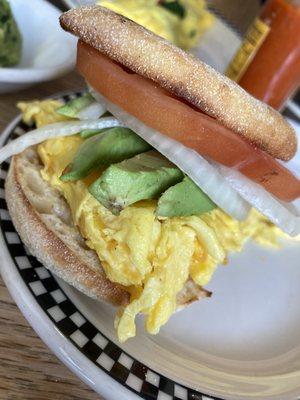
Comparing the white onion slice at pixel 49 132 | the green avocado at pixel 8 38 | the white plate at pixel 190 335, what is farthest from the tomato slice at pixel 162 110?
the green avocado at pixel 8 38

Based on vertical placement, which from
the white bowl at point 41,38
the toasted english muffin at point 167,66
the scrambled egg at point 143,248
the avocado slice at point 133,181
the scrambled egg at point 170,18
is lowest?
the white bowl at point 41,38

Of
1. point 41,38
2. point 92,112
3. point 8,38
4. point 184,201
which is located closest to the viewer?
point 184,201

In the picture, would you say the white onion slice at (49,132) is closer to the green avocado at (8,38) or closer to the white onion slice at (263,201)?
the white onion slice at (263,201)

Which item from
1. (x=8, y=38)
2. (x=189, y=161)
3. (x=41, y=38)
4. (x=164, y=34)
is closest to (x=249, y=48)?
(x=164, y=34)

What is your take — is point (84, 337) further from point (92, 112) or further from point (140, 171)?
point (92, 112)

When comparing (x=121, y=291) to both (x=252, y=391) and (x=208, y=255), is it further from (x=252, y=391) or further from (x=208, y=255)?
(x=252, y=391)

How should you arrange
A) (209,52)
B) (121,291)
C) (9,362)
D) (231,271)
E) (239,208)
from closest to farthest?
(9,362) → (121,291) → (239,208) → (231,271) → (209,52)

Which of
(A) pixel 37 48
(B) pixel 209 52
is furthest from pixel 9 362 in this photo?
(B) pixel 209 52
